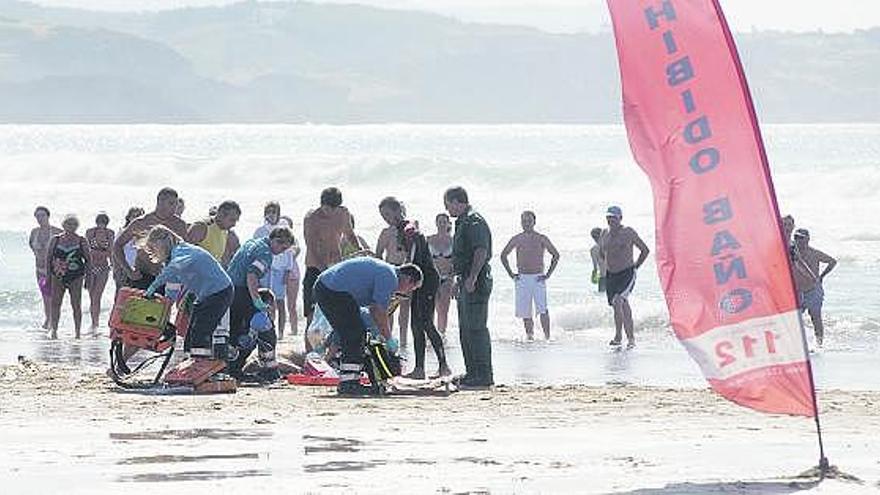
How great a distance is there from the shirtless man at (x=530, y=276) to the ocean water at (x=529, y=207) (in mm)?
375

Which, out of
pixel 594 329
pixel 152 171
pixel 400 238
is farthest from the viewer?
pixel 152 171

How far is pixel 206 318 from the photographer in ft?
47.2

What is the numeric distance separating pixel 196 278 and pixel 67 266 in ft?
26.9

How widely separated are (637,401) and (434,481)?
4.63 m

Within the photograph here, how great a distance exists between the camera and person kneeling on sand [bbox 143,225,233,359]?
1426 centimetres

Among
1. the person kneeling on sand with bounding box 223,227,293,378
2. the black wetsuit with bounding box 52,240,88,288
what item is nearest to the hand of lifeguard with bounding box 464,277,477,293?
the person kneeling on sand with bounding box 223,227,293,378

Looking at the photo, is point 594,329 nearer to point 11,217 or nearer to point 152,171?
point 11,217

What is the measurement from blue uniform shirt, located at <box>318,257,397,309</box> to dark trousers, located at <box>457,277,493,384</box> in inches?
56.9

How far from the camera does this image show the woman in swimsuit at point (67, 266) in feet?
72.2

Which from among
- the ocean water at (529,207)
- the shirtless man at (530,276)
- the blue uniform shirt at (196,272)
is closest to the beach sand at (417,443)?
the blue uniform shirt at (196,272)

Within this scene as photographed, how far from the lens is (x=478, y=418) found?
43.3 feet

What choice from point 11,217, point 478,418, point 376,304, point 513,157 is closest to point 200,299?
point 376,304

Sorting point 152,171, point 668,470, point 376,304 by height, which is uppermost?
point 152,171

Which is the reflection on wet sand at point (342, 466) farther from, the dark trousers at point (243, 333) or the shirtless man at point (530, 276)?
the shirtless man at point (530, 276)
